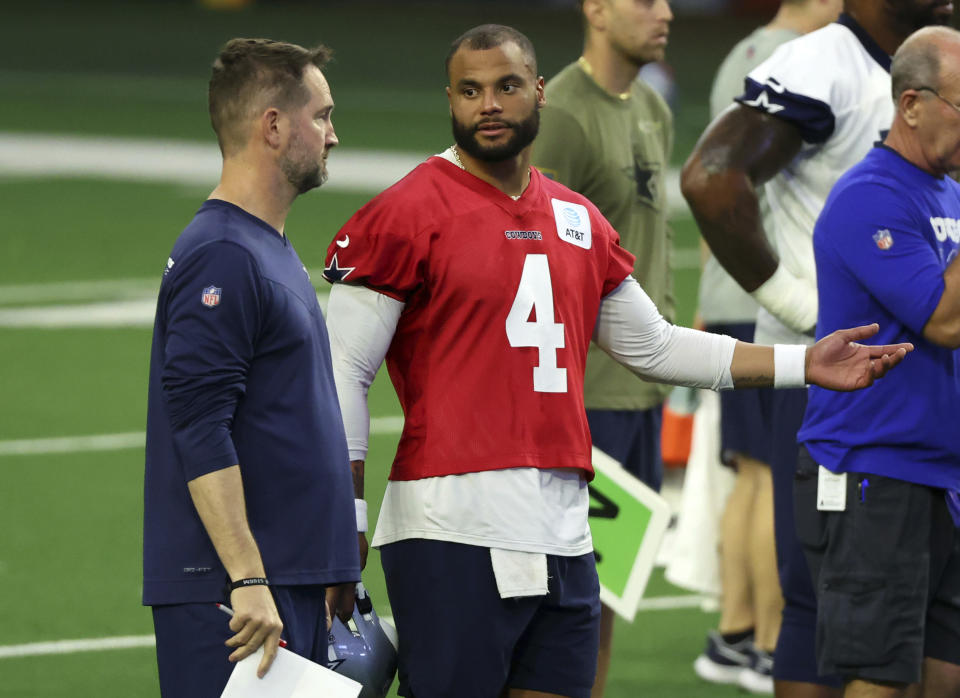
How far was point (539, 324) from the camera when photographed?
3.90 metres

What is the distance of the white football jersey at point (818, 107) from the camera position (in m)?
4.83

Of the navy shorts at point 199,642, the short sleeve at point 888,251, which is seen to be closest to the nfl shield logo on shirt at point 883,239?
the short sleeve at point 888,251

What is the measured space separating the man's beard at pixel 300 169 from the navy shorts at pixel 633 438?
1.90 m

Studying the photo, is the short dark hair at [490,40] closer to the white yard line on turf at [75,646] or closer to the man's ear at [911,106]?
the man's ear at [911,106]

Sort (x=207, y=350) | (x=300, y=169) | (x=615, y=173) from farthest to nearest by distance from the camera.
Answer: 1. (x=615, y=173)
2. (x=300, y=169)
3. (x=207, y=350)

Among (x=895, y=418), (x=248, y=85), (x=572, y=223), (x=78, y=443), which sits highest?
(x=248, y=85)

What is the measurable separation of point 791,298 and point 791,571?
28.5 inches

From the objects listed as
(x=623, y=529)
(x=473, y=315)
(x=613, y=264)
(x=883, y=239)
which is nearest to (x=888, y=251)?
(x=883, y=239)

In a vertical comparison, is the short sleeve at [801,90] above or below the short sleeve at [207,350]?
above

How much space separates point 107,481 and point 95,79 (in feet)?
64.6

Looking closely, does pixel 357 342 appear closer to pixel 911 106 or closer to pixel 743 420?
pixel 911 106

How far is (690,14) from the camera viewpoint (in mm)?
38625

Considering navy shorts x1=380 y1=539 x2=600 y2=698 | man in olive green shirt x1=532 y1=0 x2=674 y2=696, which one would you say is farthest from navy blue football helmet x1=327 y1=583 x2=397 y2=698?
man in olive green shirt x1=532 y1=0 x2=674 y2=696

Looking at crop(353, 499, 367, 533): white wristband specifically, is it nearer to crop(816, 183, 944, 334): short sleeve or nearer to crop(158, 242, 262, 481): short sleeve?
crop(158, 242, 262, 481): short sleeve
